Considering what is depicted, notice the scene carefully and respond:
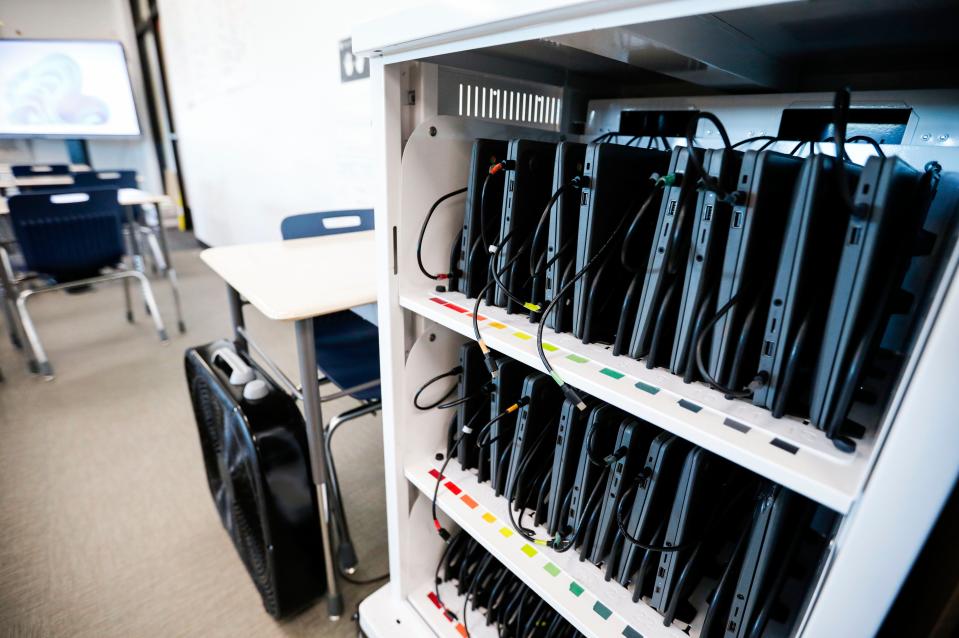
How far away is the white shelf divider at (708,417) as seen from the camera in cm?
39

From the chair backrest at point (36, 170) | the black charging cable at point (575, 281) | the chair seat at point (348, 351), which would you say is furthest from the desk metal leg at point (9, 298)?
the black charging cable at point (575, 281)

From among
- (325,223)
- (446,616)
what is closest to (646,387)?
(446,616)

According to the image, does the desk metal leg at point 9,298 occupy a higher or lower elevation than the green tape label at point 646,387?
lower

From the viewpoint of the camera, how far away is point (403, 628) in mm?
965

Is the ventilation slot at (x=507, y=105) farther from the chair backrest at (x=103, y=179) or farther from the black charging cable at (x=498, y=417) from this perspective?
the chair backrest at (x=103, y=179)

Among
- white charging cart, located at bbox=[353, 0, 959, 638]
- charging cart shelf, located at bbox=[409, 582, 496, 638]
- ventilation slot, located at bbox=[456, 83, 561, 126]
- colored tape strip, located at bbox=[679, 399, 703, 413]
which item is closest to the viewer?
white charging cart, located at bbox=[353, 0, 959, 638]

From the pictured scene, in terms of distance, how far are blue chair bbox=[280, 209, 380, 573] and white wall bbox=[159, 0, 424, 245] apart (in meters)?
0.39

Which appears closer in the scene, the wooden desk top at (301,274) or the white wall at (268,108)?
the wooden desk top at (301,274)

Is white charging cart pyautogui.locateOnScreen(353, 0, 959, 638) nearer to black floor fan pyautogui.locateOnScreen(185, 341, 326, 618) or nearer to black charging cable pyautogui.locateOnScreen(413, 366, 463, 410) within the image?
black charging cable pyautogui.locateOnScreen(413, 366, 463, 410)

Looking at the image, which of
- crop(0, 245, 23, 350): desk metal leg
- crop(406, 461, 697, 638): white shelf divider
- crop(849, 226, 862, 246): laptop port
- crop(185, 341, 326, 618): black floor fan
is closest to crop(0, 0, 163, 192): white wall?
crop(0, 245, 23, 350): desk metal leg

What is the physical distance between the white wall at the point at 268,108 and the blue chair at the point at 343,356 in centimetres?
39

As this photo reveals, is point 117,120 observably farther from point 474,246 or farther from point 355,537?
point 474,246

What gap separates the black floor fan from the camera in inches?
37.7

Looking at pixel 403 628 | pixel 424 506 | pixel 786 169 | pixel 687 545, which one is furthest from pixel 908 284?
pixel 403 628
